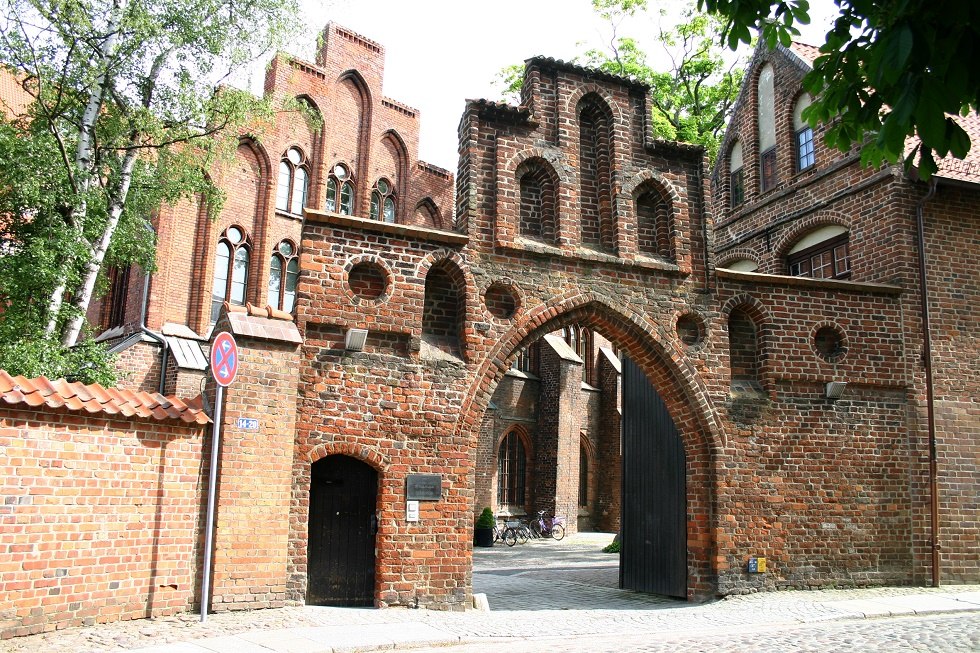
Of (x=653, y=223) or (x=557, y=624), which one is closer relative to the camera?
(x=557, y=624)

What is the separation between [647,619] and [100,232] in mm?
11690

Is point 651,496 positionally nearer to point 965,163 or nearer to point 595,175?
point 595,175

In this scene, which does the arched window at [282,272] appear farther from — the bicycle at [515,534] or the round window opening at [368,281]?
the round window opening at [368,281]

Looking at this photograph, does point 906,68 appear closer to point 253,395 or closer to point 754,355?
point 253,395

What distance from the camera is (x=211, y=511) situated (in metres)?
8.89

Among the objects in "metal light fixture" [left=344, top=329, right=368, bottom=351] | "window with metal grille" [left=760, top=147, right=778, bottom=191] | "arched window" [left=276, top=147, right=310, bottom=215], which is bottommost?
"metal light fixture" [left=344, top=329, right=368, bottom=351]

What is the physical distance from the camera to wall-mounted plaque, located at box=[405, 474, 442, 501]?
10258 mm

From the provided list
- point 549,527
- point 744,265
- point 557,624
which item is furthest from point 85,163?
point 549,527

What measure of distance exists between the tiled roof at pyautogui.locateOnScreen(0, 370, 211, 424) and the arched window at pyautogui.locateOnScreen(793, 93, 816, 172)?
43.7 ft

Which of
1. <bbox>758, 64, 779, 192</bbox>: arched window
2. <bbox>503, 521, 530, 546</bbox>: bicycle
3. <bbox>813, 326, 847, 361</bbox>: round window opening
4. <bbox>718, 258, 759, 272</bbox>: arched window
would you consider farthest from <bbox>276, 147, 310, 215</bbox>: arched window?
<bbox>813, 326, 847, 361</bbox>: round window opening

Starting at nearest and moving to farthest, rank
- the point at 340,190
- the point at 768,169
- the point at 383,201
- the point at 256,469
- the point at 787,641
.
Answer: the point at 787,641 < the point at 256,469 < the point at 768,169 < the point at 340,190 < the point at 383,201

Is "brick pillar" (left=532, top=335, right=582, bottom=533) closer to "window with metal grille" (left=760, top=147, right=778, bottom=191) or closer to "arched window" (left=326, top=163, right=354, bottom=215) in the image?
"arched window" (left=326, top=163, right=354, bottom=215)

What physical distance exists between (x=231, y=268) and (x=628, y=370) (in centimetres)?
1485

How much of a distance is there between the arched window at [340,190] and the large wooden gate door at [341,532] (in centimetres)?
1871
